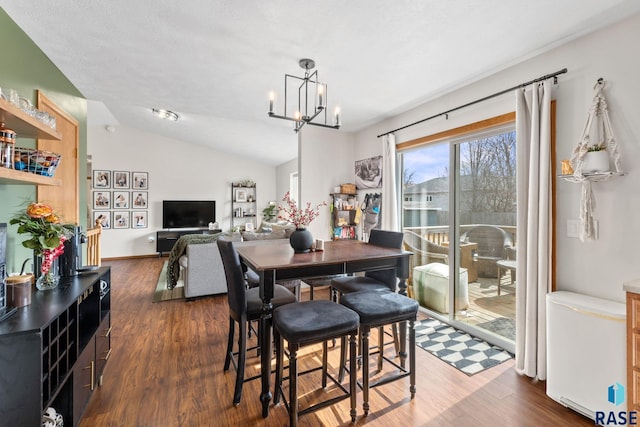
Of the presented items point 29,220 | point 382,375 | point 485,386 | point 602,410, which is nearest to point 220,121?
point 29,220

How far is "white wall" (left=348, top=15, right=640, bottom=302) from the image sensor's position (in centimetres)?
183

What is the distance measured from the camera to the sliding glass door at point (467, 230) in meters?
2.75

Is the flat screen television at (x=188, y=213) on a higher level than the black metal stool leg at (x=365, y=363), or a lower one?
higher

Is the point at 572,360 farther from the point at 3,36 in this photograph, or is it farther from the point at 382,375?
the point at 3,36

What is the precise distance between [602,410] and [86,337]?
316 centimetres

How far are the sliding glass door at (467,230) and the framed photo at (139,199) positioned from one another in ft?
21.6

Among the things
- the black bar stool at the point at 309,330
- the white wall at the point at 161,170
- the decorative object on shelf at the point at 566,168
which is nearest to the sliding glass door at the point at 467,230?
the decorative object on shelf at the point at 566,168

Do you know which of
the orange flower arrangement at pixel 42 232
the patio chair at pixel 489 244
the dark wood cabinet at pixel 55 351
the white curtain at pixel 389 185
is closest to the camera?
the dark wood cabinet at pixel 55 351

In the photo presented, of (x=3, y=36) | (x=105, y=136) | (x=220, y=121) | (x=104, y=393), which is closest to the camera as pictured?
(x=3, y=36)

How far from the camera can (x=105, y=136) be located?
7.03 metres

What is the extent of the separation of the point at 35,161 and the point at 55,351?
112 cm

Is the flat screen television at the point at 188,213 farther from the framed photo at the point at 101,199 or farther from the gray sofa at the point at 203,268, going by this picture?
the gray sofa at the point at 203,268

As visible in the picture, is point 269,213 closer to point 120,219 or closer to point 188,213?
point 188,213

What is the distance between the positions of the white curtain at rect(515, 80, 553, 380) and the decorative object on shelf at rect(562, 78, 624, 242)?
0.66ft
